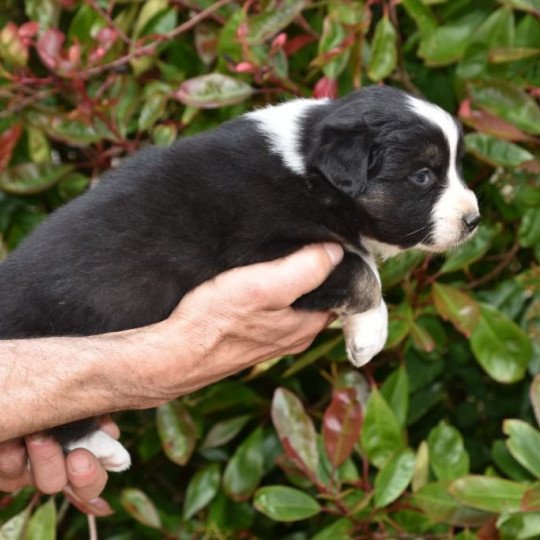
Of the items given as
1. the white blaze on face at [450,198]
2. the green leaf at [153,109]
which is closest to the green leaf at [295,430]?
the white blaze on face at [450,198]

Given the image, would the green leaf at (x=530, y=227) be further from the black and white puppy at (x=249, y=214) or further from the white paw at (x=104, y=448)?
the white paw at (x=104, y=448)

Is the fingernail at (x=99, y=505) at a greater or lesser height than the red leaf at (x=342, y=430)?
lesser

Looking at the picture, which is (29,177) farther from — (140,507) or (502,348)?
(502,348)

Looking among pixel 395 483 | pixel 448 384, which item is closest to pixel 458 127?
pixel 395 483

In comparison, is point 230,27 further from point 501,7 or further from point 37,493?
point 37,493

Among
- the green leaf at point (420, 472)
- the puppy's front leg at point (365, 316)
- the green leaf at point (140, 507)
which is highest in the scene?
the puppy's front leg at point (365, 316)

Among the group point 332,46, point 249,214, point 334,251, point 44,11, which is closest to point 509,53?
point 332,46

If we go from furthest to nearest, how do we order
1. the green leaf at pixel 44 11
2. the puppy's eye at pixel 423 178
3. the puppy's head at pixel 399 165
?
the green leaf at pixel 44 11, the puppy's eye at pixel 423 178, the puppy's head at pixel 399 165
